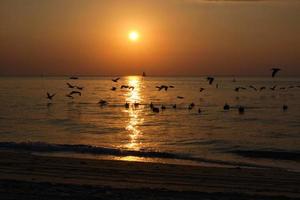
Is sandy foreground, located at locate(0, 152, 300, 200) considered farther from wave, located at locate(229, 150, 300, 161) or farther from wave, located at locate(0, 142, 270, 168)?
wave, located at locate(229, 150, 300, 161)

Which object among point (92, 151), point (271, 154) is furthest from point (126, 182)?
point (271, 154)

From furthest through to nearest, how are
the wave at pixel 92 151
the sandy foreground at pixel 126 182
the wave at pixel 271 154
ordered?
the wave at pixel 271 154, the wave at pixel 92 151, the sandy foreground at pixel 126 182

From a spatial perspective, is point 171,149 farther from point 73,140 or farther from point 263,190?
point 263,190

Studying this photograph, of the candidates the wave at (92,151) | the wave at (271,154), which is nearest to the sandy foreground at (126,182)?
the wave at (92,151)

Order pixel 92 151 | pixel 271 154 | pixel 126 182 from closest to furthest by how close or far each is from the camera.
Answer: pixel 126 182, pixel 92 151, pixel 271 154

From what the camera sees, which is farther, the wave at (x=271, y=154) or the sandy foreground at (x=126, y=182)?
the wave at (x=271, y=154)

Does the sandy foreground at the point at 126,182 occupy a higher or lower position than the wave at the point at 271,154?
lower

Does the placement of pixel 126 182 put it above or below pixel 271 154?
below

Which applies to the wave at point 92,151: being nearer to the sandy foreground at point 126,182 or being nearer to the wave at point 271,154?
the wave at point 271,154

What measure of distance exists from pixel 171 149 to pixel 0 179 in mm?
15024

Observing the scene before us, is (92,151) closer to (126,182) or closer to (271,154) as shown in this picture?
(271,154)

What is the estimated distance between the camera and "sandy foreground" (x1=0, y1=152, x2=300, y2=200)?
9.85 m

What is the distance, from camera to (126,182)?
11.9 m

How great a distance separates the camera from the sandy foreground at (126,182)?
32.3 ft
